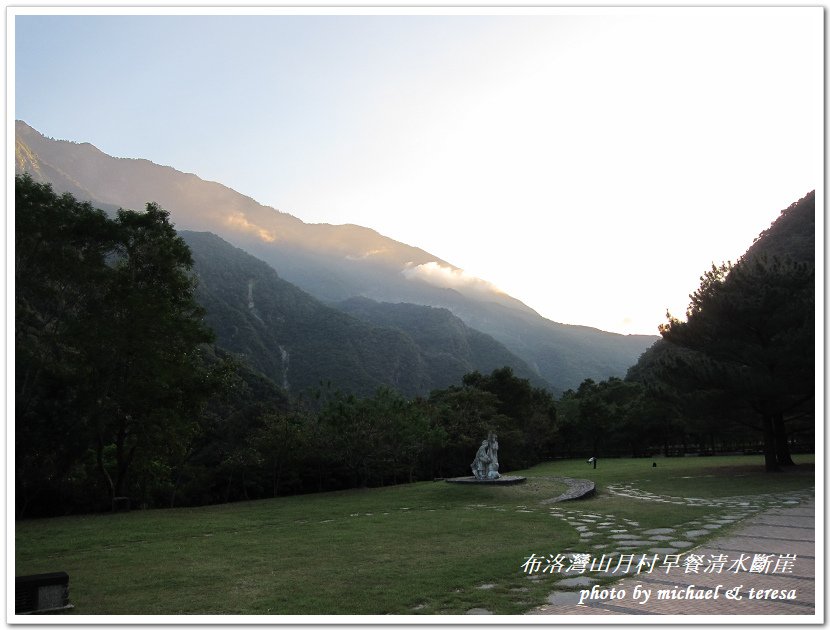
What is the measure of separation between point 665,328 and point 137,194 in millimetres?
105241

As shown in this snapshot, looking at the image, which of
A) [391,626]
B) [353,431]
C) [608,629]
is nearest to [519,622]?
[608,629]

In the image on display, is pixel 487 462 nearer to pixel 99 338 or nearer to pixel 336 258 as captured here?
pixel 99 338

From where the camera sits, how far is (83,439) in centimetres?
1370

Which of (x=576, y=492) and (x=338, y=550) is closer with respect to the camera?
(x=338, y=550)

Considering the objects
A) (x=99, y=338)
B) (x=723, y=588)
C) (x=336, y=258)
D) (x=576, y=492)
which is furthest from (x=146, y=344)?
(x=336, y=258)

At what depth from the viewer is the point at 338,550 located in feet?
24.4

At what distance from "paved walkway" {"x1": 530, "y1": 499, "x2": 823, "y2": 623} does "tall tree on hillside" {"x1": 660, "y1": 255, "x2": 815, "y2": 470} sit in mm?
11360

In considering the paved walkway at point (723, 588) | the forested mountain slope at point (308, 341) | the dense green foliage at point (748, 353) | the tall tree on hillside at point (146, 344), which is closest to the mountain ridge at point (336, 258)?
the forested mountain slope at point (308, 341)

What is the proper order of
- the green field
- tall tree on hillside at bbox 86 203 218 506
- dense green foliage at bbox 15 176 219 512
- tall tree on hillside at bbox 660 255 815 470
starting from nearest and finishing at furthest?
the green field → dense green foliage at bbox 15 176 219 512 → tall tree on hillside at bbox 86 203 218 506 → tall tree on hillside at bbox 660 255 815 470

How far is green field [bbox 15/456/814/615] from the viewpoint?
16.0 feet

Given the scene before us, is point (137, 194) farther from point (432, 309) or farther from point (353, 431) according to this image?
point (353, 431)

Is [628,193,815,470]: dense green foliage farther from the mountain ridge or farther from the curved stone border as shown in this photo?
the mountain ridge

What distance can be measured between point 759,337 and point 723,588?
1545 centimetres

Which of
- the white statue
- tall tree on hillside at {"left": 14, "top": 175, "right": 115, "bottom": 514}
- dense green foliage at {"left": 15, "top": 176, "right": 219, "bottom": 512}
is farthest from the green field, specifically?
dense green foliage at {"left": 15, "top": 176, "right": 219, "bottom": 512}
